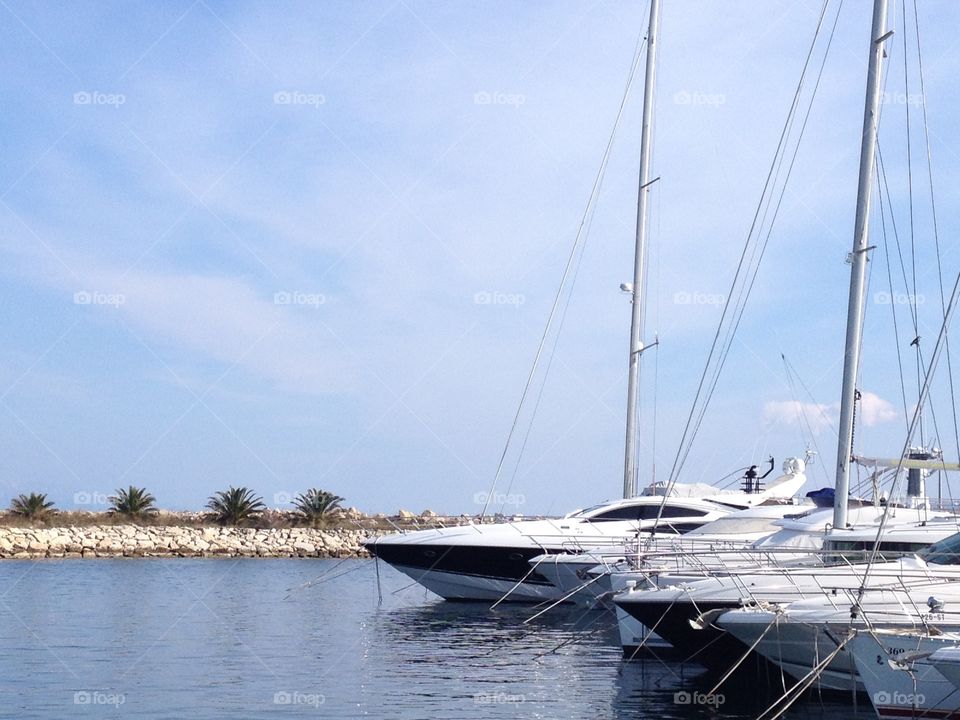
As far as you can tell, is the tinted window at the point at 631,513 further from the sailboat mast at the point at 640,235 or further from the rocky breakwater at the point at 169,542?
the rocky breakwater at the point at 169,542

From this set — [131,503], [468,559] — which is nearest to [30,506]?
[131,503]

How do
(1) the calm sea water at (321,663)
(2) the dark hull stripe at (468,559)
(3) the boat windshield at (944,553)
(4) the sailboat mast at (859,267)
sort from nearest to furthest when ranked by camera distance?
(1) the calm sea water at (321,663), (3) the boat windshield at (944,553), (4) the sailboat mast at (859,267), (2) the dark hull stripe at (468,559)

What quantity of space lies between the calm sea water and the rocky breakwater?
755 inches

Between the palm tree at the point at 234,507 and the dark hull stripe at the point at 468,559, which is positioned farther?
the palm tree at the point at 234,507

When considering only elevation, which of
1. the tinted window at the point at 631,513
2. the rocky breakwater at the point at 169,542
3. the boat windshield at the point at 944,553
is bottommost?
the boat windshield at the point at 944,553

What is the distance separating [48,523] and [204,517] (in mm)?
8047

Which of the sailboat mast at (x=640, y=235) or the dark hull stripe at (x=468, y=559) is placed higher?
the sailboat mast at (x=640, y=235)

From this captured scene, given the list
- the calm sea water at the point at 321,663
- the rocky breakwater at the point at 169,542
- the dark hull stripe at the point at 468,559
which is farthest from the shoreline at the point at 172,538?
the calm sea water at the point at 321,663

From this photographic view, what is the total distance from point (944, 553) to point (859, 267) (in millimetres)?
5288

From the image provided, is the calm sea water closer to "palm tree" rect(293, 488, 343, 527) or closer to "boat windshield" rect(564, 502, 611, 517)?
"boat windshield" rect(564, 502, 611, 517)

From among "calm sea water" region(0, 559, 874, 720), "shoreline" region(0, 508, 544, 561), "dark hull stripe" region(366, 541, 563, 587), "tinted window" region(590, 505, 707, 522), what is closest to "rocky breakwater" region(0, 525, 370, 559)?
"shoreline" region(0, 508, 544, 561)

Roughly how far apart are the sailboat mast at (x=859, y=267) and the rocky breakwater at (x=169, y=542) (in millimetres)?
35189

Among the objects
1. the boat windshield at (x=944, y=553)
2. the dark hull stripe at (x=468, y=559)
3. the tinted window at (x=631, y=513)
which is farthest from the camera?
the tinted window at (x=631, y=513)

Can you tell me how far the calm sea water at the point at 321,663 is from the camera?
16.1m
